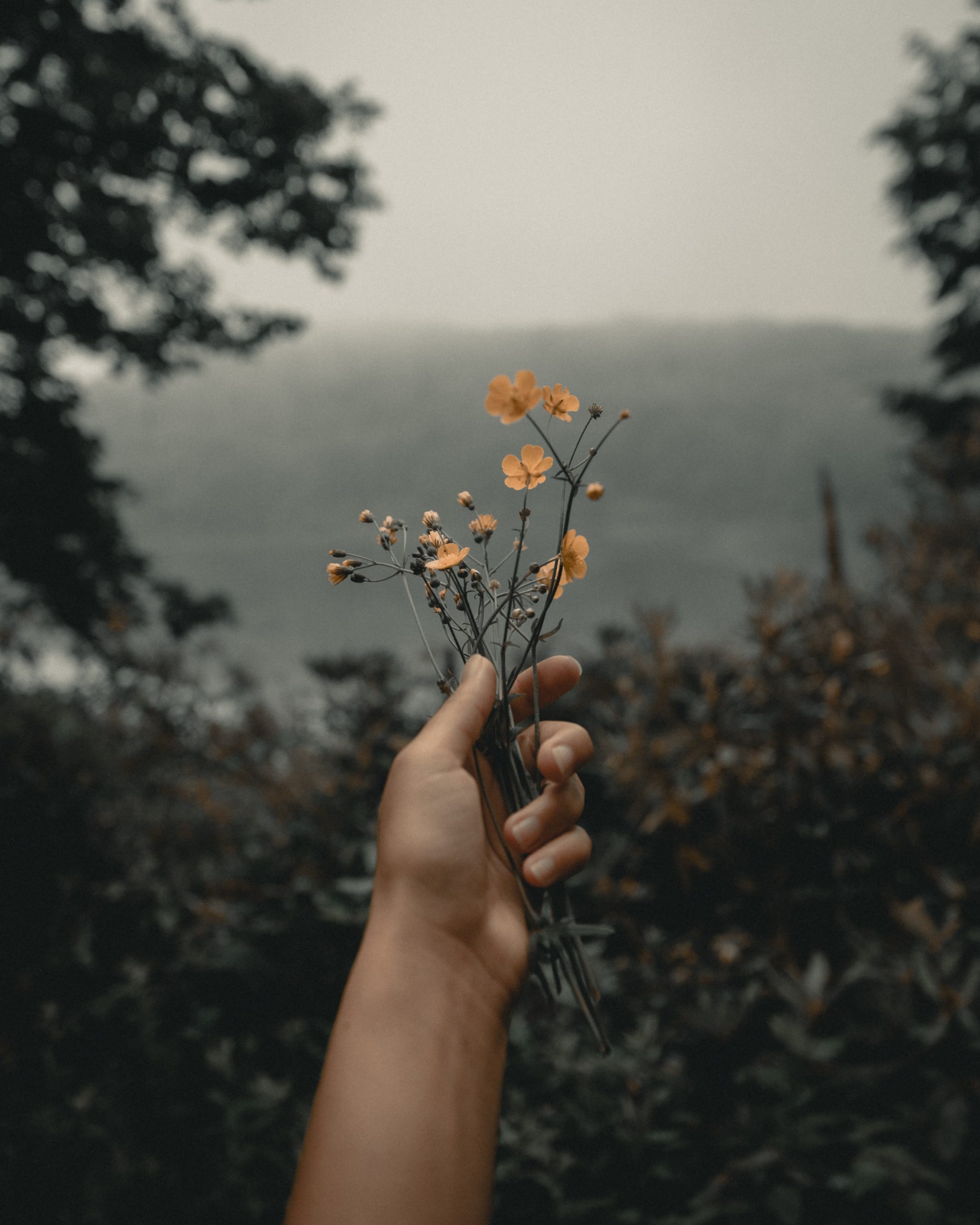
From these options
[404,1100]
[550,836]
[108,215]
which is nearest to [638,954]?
[550,836]

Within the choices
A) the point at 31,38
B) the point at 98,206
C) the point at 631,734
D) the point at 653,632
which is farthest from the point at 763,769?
the point at 31,38

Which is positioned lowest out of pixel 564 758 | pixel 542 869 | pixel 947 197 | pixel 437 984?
pixel 437 984

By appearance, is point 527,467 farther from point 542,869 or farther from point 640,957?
point 640,957

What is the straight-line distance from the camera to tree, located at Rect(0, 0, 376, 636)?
20.1 ft

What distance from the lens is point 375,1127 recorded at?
0.85 metres

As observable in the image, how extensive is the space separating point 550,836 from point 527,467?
0.54m

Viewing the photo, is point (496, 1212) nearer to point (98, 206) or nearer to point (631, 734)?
point (631, 734)

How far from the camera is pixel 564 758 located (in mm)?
1018

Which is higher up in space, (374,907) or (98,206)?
(98,206)

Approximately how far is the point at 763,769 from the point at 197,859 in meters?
3.10

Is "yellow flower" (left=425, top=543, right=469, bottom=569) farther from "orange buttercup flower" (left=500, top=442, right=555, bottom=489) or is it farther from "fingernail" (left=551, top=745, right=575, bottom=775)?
"fingernail" (left=551, top=745, right=575, bottom=775)

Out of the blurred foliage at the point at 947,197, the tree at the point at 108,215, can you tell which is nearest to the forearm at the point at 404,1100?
the tree at the point at 108,215

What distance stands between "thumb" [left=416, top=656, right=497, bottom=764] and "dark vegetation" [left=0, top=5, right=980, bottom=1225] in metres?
1.28

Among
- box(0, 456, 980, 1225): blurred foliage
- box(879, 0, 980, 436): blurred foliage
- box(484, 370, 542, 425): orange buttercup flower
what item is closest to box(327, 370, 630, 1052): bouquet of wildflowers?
box(484, 370, 542, 425): orange buttercup flower
